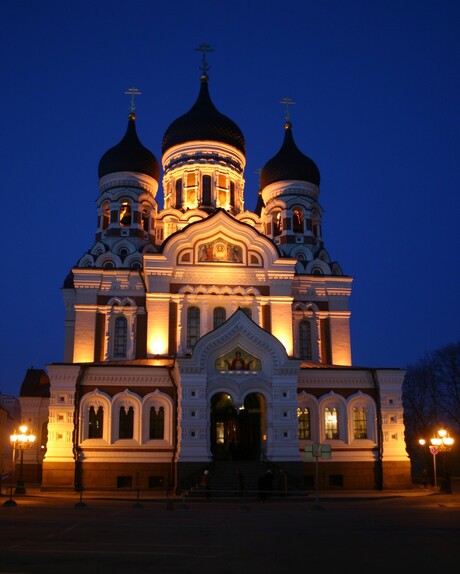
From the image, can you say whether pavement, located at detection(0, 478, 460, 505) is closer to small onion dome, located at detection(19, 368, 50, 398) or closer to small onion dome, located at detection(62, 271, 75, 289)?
small onion dome, located at detection(19, 368, 50, 398)

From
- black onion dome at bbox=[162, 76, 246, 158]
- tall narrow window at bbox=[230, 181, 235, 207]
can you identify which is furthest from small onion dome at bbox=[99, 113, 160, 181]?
tall narrow window at bbox=[230, 181, 235, 207]

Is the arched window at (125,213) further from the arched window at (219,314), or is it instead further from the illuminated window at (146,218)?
the arched window at (219,314)

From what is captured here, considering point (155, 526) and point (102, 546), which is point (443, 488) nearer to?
point (155, 526)

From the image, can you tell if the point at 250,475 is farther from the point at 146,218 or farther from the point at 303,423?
the point at 146,218

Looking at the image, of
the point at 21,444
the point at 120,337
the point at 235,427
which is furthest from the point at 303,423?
the point at 21,444

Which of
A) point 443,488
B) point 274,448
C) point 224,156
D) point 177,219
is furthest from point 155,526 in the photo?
point 224,156

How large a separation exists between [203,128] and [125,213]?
679cm

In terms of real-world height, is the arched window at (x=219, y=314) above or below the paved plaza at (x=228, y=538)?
above

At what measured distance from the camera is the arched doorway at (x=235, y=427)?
31125 mm

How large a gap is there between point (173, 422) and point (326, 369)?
7210 mm

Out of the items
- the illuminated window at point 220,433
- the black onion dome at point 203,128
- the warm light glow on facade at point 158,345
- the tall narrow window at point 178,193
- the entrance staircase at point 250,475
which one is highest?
the black onion dome at point 203,128

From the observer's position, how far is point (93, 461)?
2967 cm

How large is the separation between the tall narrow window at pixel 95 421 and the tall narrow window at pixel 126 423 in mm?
815

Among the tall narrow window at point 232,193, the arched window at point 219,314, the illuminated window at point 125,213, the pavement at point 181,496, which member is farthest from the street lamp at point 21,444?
the tall narrow window at point 232,193
